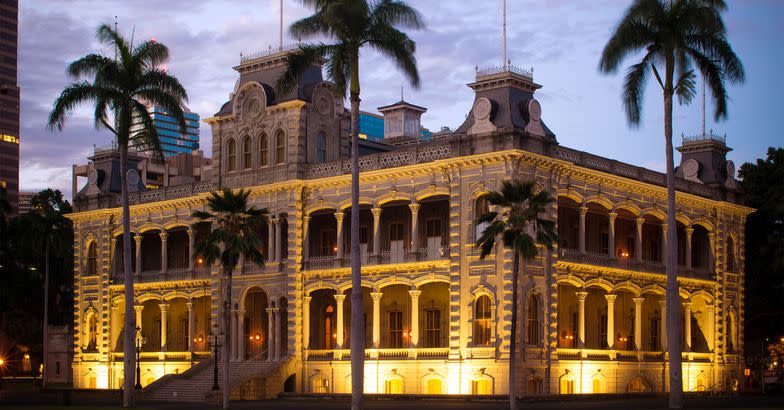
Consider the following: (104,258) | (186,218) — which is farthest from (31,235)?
(186,218)

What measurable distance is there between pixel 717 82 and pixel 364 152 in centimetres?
2977

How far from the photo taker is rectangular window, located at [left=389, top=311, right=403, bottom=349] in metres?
66.6

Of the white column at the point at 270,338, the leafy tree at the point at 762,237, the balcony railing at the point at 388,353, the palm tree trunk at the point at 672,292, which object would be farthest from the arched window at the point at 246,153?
the leafy tree at the point at 762,237

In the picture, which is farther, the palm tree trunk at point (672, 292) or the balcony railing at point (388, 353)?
the balcony railing at point (388, 353)

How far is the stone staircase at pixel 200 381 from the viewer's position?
65125mm

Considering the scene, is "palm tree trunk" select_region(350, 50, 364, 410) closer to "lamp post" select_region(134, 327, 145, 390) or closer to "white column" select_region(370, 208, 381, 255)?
"white column" select_region(370, 208, 381, 255)

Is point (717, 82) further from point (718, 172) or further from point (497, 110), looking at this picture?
point (718, 172)

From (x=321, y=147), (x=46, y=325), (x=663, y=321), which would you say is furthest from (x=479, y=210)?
(x=46, y=325)

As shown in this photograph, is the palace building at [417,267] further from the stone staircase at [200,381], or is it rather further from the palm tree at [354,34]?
the palm tree at [354,34]

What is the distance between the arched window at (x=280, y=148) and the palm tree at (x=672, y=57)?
2423 cm

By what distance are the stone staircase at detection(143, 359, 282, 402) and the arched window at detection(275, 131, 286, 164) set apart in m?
11.2

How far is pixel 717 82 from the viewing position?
49.9 meters

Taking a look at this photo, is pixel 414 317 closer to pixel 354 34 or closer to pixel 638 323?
pixel 638 323

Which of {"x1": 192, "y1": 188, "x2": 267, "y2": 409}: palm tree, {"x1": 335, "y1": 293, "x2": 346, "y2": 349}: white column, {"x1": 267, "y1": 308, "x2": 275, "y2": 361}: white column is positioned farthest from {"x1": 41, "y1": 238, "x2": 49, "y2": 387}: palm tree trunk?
{"x1": 192, "y1": 188, "x2": 267, "y2": 409}: palm tree
